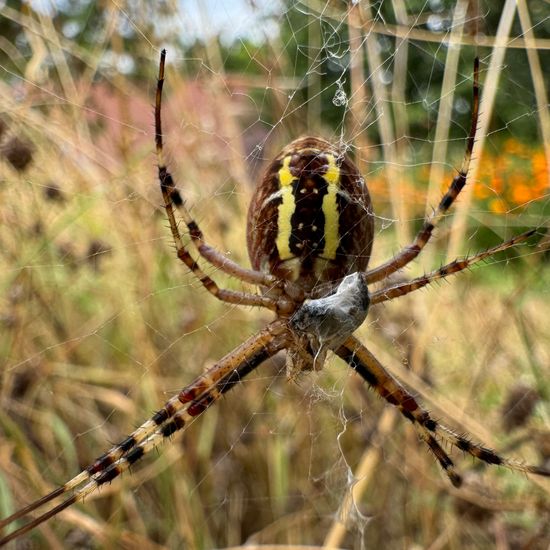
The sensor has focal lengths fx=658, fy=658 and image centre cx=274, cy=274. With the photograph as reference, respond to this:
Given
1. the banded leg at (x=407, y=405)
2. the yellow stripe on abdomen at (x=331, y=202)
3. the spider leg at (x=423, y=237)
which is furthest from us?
the banded leg at (x=407, y=405)

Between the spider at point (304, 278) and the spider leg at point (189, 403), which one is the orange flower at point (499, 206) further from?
the spider leg at point (189, 403)

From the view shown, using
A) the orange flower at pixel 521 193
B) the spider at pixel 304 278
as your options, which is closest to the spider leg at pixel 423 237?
the spider at pixel 304 278

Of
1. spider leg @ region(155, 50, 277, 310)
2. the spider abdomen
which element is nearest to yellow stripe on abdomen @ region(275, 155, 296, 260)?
the spider abdomen

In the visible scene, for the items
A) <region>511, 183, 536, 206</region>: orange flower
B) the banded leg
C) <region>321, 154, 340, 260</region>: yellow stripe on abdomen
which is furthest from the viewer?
<region>511, 183, 536, 206</region>: orange flower

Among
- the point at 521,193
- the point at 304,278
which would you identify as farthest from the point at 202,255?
the point at 521,193

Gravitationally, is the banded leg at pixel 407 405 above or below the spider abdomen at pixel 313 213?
below

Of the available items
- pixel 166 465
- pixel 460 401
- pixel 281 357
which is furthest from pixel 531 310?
pixel 166 465

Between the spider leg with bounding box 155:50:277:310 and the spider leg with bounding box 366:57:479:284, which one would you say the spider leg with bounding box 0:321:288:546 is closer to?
the spider leg with bounding box 155:50:277:310

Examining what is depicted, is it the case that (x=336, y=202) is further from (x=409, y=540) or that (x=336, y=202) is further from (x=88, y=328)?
(x=88, y=328)

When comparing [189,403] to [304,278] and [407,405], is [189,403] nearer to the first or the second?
[304,278]
